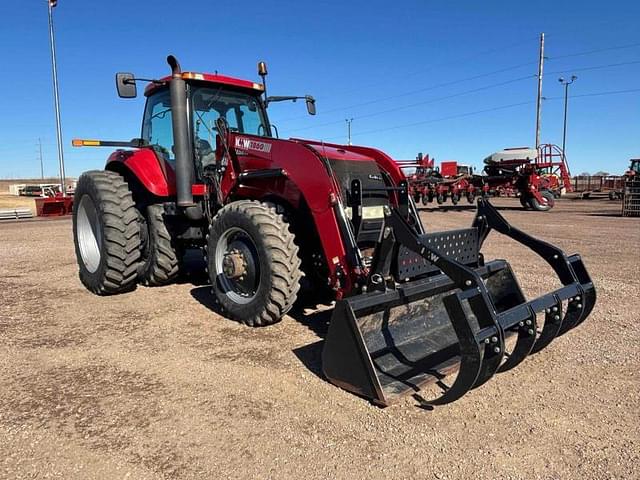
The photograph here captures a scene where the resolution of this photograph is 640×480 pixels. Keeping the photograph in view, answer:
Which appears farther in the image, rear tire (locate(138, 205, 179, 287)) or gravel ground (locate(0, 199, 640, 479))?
rear tire (locate(138, 205, 179, 287))

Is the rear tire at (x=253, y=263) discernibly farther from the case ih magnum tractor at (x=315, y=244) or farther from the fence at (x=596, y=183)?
the fence at (x=596, y=183)

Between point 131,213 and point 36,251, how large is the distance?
5675 millimetres

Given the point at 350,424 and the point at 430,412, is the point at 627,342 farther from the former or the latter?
the point at 350,424

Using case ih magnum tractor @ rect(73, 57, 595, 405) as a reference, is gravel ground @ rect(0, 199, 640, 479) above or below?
below

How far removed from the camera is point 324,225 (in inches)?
155

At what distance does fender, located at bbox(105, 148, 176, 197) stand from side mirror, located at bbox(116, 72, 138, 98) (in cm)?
83

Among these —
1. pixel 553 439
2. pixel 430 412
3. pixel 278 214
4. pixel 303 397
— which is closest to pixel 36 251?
pixel 278 214

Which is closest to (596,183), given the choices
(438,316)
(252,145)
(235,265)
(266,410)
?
(438,316)

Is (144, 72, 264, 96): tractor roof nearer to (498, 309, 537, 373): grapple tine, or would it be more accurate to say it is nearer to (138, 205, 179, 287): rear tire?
(138, 205, 179, 287): rear tire

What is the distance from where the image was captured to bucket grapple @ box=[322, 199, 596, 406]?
2.61 m

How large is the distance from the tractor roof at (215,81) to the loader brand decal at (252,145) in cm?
100

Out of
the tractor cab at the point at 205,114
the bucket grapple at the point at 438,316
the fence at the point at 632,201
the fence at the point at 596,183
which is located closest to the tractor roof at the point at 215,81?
the tractor cab at the point at 205,114

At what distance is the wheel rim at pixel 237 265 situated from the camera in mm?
4297

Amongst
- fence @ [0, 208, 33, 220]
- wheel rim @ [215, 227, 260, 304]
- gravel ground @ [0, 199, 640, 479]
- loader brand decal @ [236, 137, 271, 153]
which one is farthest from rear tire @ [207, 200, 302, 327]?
fence @ [0, 208, 33, 220]
